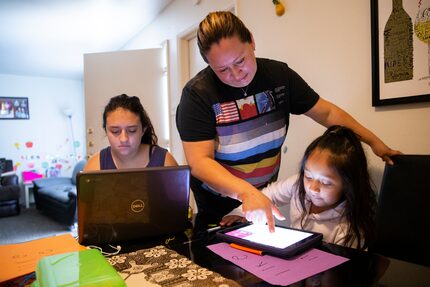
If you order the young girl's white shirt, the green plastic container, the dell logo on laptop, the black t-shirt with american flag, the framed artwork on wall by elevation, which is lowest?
the young girl's white shirt

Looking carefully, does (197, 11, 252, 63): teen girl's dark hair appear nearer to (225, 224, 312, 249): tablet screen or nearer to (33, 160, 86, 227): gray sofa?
(225, 224, 312, 249): tablet screen

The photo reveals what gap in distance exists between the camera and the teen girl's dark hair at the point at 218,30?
0.95 meters

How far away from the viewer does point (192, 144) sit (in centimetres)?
106

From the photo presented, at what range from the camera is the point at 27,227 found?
4250 mm

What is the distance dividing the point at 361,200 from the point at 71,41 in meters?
4.10

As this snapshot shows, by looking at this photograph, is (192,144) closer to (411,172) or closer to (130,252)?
(130,252)

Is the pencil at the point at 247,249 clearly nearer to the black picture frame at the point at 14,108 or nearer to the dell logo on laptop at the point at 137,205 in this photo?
the dell logo on laptop at the point at 137,205

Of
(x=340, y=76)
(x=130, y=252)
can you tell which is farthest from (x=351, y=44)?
(x=130, y=252)

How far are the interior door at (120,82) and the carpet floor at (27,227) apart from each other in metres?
1.60

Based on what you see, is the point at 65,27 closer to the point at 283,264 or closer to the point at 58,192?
the point at 58,192

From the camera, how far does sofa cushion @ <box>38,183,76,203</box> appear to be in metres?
4.26

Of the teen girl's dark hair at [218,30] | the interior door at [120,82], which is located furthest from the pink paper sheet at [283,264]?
the interior door at [120,82]

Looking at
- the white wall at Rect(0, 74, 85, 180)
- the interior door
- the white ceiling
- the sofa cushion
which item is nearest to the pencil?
the interior door

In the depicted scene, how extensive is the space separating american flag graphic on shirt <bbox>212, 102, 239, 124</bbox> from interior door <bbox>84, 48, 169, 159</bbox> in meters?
2.21
